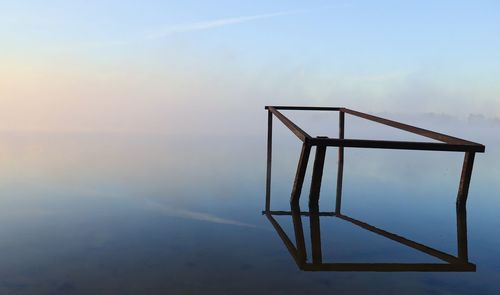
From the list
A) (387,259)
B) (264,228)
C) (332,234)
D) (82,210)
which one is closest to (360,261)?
(387,259)

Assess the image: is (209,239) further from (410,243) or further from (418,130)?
(418,130)

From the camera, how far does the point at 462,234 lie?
9.10 metres

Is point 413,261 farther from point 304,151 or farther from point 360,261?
point 304,151

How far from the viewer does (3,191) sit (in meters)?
14.3

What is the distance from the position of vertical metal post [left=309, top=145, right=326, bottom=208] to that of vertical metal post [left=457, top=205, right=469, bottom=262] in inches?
Answer: 122

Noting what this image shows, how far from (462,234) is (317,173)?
10.8 ft

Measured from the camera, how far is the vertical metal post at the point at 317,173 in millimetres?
10070

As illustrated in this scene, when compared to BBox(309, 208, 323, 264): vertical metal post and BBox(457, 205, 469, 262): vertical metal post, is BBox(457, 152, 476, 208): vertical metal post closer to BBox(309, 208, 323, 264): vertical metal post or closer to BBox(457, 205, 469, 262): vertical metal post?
BBox(457, 205, 469, 262): vertical metal post

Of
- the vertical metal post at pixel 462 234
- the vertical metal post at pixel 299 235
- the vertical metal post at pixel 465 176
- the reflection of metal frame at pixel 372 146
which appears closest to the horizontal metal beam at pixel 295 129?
the reflection of metal frame at pixel 372 146

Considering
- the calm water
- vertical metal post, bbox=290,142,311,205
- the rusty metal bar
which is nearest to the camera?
the calm water

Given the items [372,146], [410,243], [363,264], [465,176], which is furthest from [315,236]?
[465,176]

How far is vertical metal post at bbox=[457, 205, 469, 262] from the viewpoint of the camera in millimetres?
7586

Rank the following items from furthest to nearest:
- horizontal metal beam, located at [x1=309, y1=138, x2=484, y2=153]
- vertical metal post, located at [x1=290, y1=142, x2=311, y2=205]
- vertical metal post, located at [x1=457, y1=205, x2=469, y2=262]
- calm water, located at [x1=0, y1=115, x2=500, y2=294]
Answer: vertical metal post, located at [x1=290, y1=142, x2=311, y2=205] → horizontal metal beam, located at [x1=309, y1=138, x2=484, y2=153] → vertical metal post, located at [x1=457, y1=205, x2=469, y2=262] → calm water, located at [x1=0, y1=115, x2=500, y2=294]

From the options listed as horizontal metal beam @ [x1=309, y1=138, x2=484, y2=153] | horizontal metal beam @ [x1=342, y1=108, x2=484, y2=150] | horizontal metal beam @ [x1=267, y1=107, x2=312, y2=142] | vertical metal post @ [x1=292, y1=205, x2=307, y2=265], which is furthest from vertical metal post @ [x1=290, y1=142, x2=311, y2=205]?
horizontal metal beam @ [x1=342, y1=108, x2=484, y2=150]
